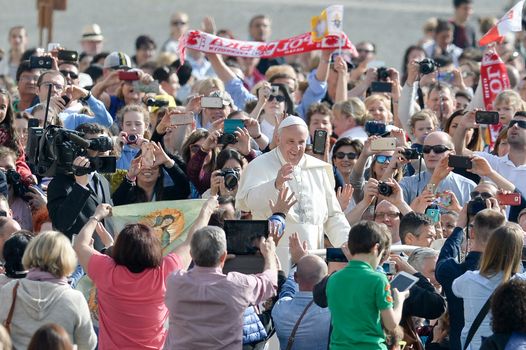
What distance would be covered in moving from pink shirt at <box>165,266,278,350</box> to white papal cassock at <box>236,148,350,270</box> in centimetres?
187

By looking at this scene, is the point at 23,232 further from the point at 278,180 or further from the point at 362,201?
the point at 362,201

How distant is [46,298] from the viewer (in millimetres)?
8820

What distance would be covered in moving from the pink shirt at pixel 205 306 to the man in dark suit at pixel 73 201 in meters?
1.88

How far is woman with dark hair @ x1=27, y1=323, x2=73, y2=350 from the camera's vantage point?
7441 mm

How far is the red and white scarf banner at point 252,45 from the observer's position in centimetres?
1488

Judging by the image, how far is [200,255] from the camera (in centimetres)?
901

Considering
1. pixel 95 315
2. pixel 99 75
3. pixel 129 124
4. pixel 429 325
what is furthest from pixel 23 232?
pixel 99 75

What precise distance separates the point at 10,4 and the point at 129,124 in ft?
58.9

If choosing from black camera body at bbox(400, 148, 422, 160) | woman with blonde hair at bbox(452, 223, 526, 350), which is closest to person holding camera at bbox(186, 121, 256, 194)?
black camera body at bbox(400, 148, 422, 160)

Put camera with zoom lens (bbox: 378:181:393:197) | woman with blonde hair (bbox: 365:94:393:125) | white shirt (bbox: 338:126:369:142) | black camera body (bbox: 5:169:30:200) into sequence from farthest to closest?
woman with blonde hair (bbox: 365:94:393:125) < white shirt (bbox: 338:126:369:142) < black camera body (bbox: 5:169:30:200) < camera with zoom lens (bbox: 378:181:393:197)

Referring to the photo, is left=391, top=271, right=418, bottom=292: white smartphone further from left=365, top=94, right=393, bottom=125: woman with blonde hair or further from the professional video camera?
left=365, top=94, right=393, bottom=125: woman with blonde hair

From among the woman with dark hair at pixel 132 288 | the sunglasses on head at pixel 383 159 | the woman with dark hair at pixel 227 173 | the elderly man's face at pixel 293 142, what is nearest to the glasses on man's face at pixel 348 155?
the sunglasses on head at pixel 383 159

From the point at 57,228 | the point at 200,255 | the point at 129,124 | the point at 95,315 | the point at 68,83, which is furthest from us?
the point at 68,83

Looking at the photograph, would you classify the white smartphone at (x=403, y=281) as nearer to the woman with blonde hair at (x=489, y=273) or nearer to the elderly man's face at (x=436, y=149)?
the woman with blonde hair at (x=489, y=273)
